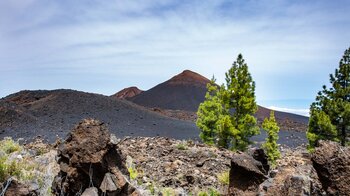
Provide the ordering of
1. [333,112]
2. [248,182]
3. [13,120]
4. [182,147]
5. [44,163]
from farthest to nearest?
[13,120] < [333,112] < [182,147] < [44,163] < [248,182]

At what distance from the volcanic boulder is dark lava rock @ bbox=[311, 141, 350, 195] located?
284 centimetres

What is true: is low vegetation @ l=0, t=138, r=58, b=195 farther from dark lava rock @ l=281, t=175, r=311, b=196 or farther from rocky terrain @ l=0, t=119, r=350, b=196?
dark lava rock @ l=281, t=175, r=311, b=196

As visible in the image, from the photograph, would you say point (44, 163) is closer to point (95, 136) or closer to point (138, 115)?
point (95, 136)

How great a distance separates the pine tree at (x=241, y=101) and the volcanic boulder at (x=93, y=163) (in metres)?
10.2

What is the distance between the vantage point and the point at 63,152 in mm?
6117

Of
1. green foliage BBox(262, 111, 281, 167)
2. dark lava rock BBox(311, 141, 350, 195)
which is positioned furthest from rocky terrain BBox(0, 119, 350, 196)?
green foliage BBox(262, 111, 281, 167)

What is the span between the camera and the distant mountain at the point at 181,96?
45.0 m

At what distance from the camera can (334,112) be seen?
51.1 ft

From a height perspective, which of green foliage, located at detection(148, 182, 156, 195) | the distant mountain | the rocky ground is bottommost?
green foliage, located at detection(148, 182, 156, 195)

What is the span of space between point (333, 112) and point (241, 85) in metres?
3.77

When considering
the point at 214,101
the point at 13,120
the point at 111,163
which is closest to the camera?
the point at 111,163

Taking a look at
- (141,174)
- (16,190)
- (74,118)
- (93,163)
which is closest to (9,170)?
(93,163)

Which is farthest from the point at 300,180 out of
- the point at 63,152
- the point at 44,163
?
the point at 44,163

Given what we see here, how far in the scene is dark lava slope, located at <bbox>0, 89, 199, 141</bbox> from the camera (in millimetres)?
19406
